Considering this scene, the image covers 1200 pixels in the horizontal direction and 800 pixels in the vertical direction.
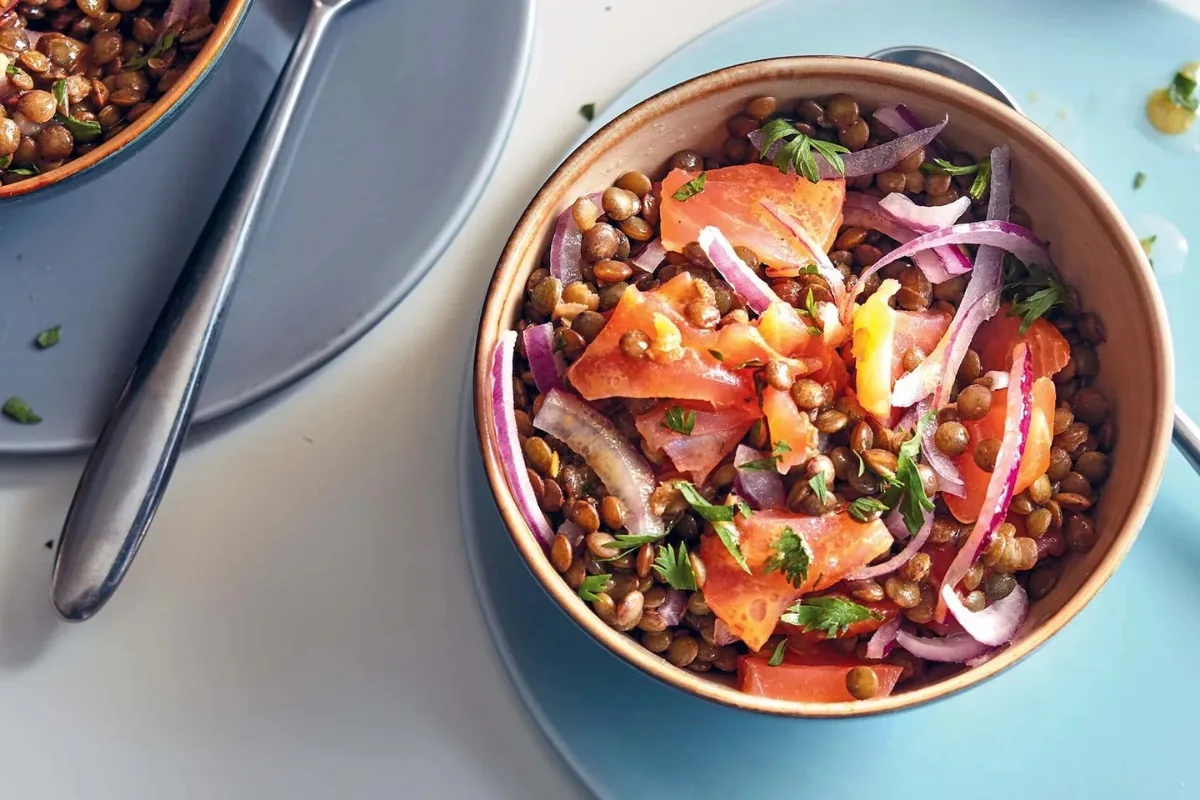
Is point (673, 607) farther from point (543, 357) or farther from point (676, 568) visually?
point (543, 357)

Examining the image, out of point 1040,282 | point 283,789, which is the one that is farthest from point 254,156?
point 1040,282

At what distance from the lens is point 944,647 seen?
120cm

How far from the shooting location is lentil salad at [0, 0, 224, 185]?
1351 mm

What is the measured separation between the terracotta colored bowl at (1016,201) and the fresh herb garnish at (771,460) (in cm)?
24

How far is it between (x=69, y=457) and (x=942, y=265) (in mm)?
1252

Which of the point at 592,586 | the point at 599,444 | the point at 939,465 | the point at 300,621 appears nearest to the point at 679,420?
the point at 599,444

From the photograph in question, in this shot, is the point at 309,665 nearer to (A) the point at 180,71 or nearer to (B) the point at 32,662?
(B) the point at 32,662

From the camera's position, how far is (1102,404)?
4.16 feet

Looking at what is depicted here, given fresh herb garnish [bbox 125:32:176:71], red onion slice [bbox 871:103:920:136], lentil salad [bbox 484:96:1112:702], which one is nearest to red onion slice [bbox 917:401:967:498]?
lentil salad [bbox 484:96:1112:702]

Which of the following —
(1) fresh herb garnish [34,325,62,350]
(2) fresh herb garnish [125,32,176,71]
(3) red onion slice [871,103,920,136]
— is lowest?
(1) fresh herb garnish [34,325,62,350]

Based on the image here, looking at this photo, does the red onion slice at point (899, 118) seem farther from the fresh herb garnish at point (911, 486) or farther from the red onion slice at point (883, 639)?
the red onion slice at point (883, 639)

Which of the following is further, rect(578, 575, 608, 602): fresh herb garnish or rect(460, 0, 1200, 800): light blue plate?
rect(460, 0, 1200, 800): light blue plate

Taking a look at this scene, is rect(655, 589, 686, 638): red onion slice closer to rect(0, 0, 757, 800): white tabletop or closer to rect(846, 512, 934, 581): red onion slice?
rect(846, 512, 934, 581): red onion slice

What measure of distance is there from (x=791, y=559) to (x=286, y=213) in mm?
890
